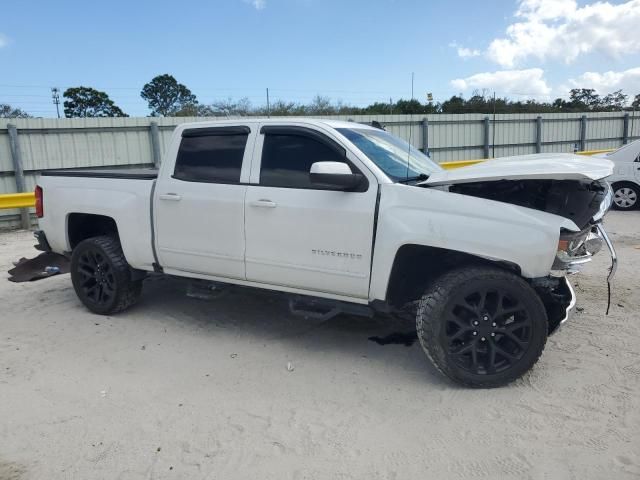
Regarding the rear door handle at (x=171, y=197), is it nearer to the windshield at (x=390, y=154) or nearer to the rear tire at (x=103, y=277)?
the rear tire at (x=103, y=277)

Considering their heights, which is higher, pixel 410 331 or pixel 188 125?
pixel 188 125

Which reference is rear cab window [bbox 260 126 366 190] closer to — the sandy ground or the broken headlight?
the sandy ground

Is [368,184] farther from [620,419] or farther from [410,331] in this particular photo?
[620,419]

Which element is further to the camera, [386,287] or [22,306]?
[22,306]

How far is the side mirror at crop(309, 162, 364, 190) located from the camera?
370 cm

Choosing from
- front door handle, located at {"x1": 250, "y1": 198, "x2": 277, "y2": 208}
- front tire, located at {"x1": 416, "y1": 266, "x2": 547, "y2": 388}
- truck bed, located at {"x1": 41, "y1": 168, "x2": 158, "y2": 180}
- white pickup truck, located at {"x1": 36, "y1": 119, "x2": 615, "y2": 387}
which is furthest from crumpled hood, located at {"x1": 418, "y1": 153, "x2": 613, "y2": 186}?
A: truck bed, located at {"x1": 41, "y1": 168, "x2": 158, "y2": 180}

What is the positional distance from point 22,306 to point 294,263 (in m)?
3.52

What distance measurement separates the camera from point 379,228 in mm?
3822

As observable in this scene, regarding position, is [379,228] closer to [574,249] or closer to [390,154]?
[390,154]

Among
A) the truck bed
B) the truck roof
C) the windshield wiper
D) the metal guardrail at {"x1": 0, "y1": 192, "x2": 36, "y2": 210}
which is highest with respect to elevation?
the truck roof

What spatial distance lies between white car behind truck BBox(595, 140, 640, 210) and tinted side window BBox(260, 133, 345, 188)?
352 inches

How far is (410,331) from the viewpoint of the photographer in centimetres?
490

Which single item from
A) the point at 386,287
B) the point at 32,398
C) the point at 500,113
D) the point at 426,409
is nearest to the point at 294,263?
the point at 386,287

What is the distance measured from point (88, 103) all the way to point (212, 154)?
43.2m
